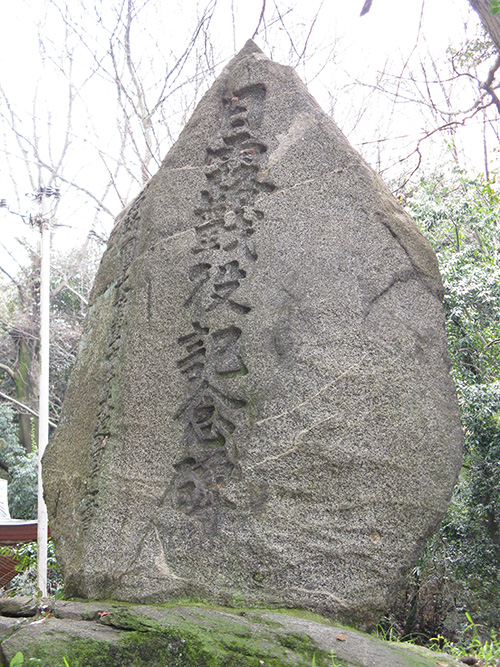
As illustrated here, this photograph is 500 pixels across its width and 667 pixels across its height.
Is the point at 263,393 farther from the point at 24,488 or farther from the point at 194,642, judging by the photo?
the point at 24,488

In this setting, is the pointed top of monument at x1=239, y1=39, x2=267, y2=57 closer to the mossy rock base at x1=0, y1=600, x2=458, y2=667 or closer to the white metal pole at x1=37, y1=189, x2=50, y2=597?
the mossy rock base at x1=0, y1=600, x2=458, y2=667

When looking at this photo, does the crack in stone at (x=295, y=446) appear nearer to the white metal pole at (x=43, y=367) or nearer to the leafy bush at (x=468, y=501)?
the leafy bush at (x=468, y=501)

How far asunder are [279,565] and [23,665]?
972 millimetres

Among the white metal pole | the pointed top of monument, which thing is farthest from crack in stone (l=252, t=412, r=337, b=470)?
the white metal pole

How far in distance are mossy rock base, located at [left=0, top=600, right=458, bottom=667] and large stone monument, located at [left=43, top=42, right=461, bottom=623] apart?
0.20m

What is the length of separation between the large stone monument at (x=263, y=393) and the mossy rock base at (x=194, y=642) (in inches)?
7.9

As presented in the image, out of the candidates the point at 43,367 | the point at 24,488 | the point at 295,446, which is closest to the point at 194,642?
the point at 295,446

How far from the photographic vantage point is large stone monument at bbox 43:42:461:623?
2.56 m

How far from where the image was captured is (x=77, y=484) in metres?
3.01

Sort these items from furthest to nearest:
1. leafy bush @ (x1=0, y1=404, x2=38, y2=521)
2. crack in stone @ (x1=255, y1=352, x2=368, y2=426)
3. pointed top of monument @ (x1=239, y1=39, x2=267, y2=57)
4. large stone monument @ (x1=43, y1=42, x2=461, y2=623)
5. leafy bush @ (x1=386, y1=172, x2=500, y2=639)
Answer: leafy bush @ (x1=0, y1=404, x2=38, y2=521) → leafy bush @ (x1=386, y1=172, x2=500, y2=639) → pointed top of monument @ (x1=239, y1=39, x2=267, y2=57) → crack in stone @ (x1=255, y1=352, x2=368, y2=426) → large stone monument @ (x1=43, y1=42, x2=461, y2=623)

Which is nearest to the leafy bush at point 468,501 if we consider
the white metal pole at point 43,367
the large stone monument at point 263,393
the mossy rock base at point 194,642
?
the large stone monument at point 263,393

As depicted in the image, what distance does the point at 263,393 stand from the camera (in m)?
2.78

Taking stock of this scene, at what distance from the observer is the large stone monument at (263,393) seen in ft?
8.39

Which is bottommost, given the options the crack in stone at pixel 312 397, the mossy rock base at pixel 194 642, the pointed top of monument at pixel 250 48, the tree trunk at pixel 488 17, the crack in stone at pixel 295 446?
the mossy rock base at pixel 194 642
